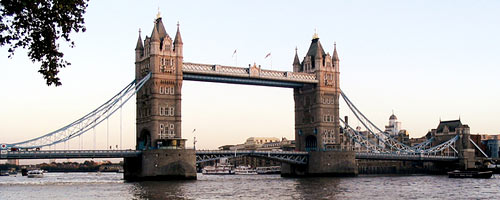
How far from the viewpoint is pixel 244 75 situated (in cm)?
11544

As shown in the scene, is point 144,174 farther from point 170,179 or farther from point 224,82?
point 224,82

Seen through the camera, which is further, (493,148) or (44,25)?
(493,148)

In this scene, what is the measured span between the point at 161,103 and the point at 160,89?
2.29m

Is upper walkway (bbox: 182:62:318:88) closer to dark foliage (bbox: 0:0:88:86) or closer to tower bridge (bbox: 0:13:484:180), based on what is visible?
tower bridge (bbox: 0:13:484:180)

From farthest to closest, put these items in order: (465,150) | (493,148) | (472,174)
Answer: (493,148)
(465,150)
(472,174)

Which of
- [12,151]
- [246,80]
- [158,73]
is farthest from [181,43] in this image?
[12,151]

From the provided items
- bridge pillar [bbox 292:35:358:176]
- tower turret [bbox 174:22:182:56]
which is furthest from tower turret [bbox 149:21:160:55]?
bridge pillar [bbox 292:35:358:176]

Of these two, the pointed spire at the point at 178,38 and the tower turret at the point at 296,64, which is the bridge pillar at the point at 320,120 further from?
the pointed spire at the point at 178,38

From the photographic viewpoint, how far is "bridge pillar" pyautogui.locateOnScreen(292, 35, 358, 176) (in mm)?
122438

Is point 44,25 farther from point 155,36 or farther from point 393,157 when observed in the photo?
point 393,157

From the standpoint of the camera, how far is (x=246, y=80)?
117062mm

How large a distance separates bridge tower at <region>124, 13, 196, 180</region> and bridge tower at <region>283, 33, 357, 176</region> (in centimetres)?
2946

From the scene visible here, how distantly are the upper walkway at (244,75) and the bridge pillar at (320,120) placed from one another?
11.2 feet

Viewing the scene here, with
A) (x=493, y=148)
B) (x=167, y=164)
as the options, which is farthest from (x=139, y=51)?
(x=493, y=148)
